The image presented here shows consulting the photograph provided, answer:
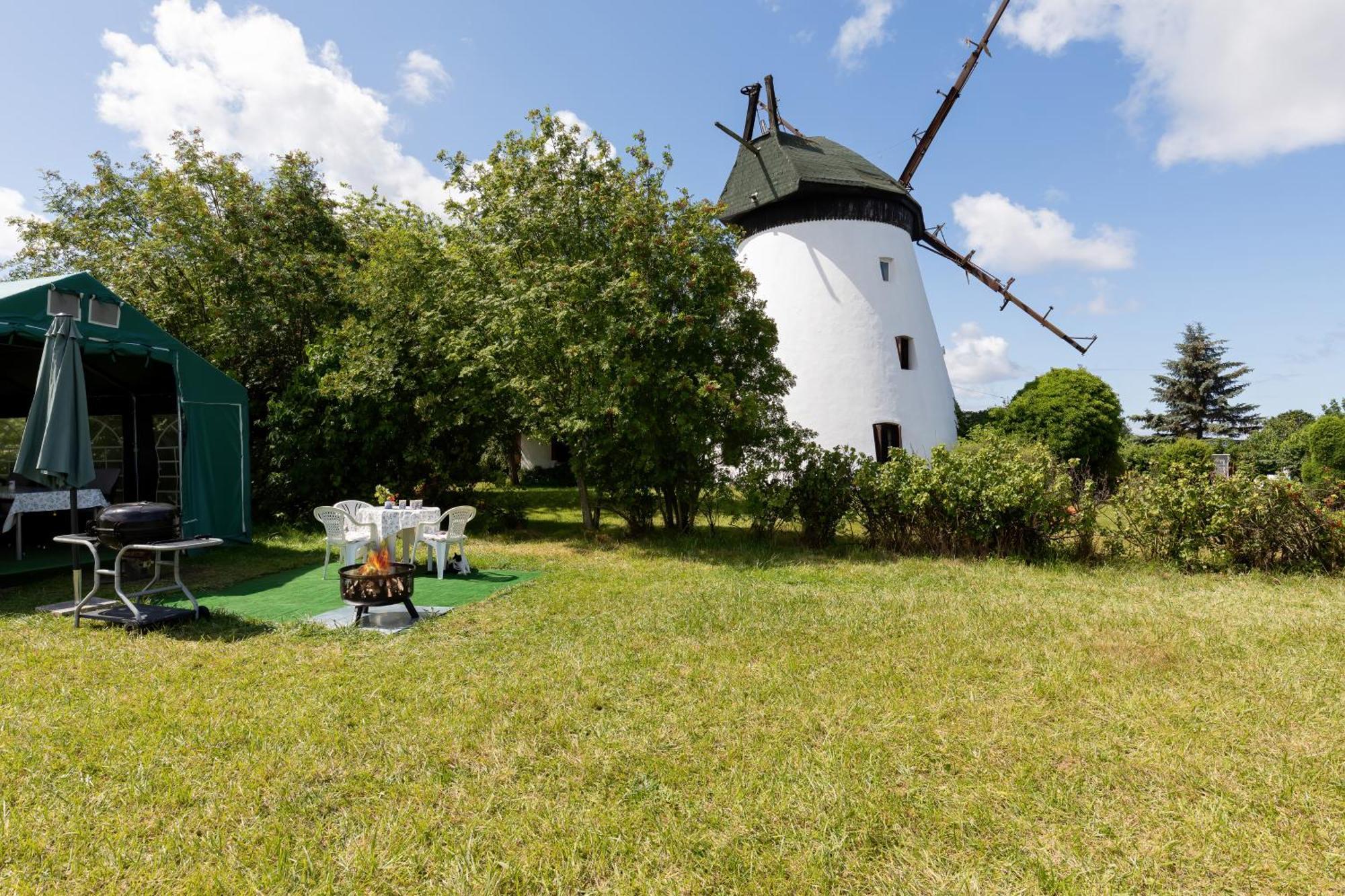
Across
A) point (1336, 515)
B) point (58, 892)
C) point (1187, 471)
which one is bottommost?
point (58, 892)

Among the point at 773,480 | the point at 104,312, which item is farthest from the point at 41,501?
the point at 773,480

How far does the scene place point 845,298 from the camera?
56.5 ft

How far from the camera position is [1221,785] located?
312 centimetres

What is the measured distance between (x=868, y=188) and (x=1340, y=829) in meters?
17.0

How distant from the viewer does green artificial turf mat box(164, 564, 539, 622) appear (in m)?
6.32

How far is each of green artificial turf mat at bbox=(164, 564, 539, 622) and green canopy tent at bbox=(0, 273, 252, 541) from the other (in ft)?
7.58

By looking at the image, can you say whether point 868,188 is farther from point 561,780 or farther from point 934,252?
point 561,780

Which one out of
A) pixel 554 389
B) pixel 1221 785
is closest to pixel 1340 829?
pixel 1221 785

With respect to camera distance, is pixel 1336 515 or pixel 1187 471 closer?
pixel 1336 515

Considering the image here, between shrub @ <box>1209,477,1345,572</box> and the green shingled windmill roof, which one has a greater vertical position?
the green shingled windmill roof

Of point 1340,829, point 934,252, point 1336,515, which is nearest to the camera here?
point 1340,829

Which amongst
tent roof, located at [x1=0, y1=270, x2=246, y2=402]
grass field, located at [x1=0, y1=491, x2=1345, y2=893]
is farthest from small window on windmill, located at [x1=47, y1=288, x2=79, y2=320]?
grass field, located at [x1=0, y1=491, x2=1345, y2=893]

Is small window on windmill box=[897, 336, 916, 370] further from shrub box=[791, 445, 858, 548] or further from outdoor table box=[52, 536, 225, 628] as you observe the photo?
outdoor table box=[52, 536, 225, 628]

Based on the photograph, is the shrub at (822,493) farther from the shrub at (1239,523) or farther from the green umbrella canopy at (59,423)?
the green umbrella canopy at (59,423)
